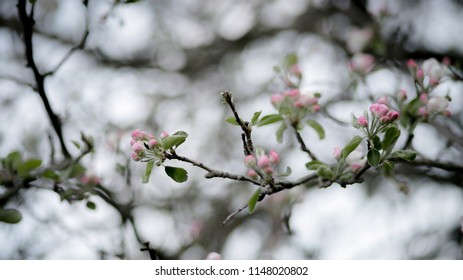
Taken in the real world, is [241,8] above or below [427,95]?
below

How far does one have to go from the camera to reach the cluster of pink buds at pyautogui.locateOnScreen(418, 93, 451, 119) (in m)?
1.48

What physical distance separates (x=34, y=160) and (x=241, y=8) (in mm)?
3069

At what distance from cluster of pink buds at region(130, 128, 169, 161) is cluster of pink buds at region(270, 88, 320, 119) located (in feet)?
1.46

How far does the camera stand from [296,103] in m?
1.46

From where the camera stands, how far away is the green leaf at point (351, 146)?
3.88ft

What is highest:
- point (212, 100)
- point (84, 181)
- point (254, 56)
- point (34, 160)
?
point (34, 160)

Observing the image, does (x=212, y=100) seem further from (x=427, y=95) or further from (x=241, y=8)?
(x=427, y=95)

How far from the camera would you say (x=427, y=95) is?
1.56 m

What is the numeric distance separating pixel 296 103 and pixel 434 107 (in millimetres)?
473

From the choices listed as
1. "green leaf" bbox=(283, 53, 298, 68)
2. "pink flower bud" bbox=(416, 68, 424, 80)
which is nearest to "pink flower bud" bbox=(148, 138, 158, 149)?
"green leaf" bbox=(283, 53, 298, 68)

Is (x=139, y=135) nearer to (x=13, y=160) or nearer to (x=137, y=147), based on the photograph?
(x=137, y=147)

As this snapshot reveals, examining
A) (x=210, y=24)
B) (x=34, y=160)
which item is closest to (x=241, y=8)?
(x=210, y=24)

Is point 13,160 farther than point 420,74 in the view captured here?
No

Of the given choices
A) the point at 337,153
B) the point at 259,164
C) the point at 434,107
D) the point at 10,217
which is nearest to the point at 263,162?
the point at 259,164
